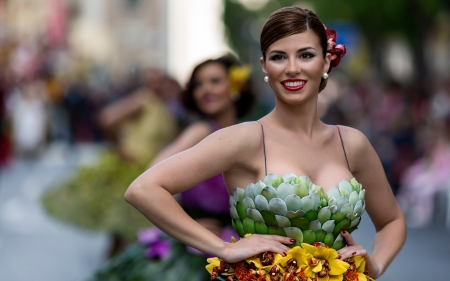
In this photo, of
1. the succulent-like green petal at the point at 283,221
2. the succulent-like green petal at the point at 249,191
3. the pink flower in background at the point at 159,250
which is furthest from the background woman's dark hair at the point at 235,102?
the succulent-like green petal at the point at 283,221

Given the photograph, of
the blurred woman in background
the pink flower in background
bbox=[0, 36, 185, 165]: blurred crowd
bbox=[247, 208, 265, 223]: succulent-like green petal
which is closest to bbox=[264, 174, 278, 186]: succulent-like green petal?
bbox=[247, 208, 265, 223]: succulent-like green petal

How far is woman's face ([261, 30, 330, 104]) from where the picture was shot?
3158 millimetres

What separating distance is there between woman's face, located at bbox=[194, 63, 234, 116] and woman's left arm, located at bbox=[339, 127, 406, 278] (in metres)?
1.90

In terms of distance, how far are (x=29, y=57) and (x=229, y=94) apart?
24.8 m

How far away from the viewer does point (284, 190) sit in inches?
120

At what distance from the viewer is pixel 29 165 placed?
784 inches

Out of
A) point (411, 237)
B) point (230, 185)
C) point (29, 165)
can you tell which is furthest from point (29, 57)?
point (230, 185)

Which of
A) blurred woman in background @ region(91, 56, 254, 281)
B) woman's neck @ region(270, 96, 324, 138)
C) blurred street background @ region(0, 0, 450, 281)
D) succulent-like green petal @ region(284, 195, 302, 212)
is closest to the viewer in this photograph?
succulent-like green petal @ region(284, 195, 302, 212)

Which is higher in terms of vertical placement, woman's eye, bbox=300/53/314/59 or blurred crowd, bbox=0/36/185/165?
blurred crowd, bbox=0/36/185/165

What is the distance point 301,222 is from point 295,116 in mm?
454

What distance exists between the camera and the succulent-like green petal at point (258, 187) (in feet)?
10.1

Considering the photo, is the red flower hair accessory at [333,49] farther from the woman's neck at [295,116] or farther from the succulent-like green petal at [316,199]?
the succulent-like green petal at [316,199]

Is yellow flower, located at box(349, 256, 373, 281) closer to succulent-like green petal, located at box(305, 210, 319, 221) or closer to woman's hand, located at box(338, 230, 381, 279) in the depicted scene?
woman's hand, located at box(338, 230, 381, 279)

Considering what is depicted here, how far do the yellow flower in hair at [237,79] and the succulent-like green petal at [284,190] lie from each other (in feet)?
8.16
